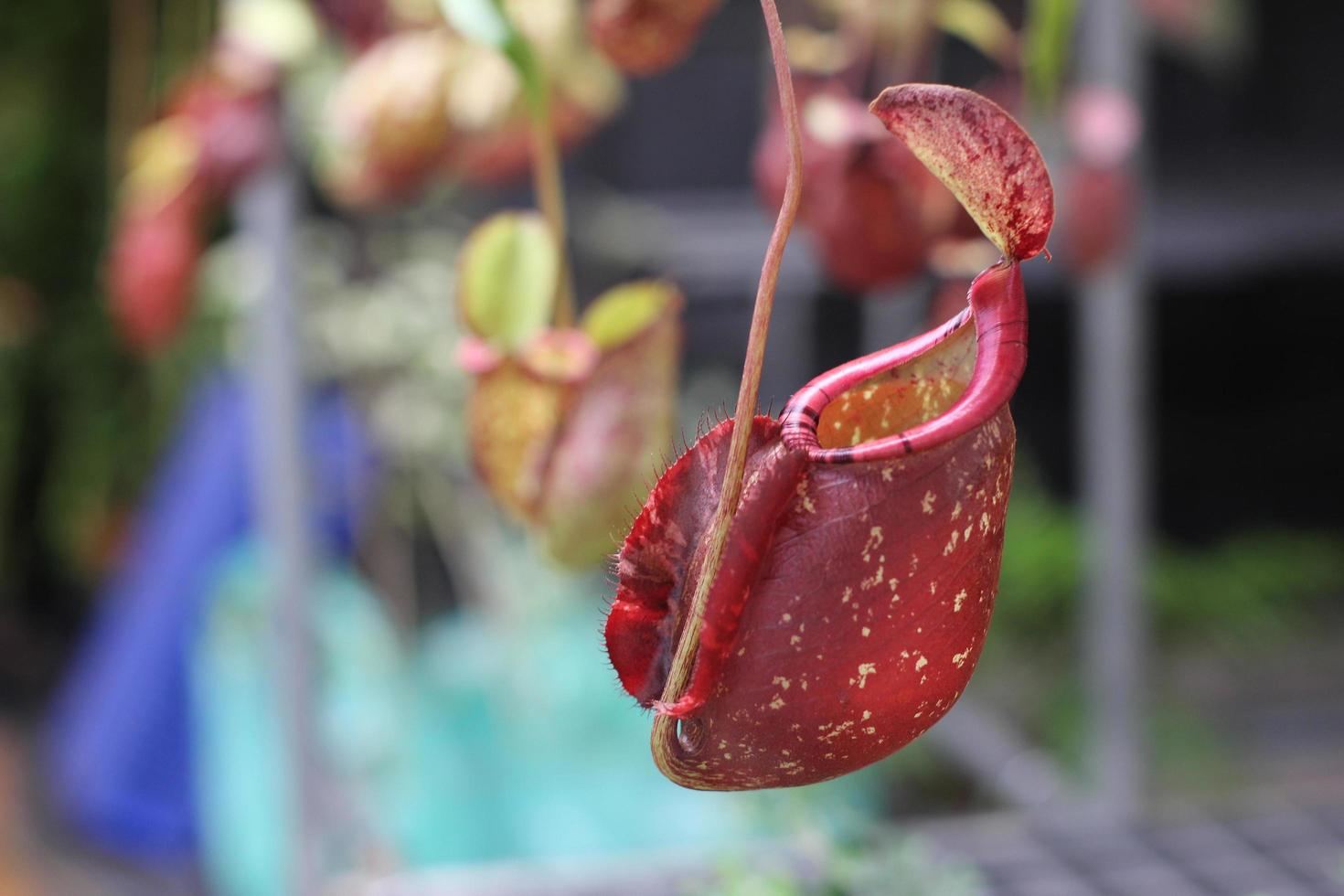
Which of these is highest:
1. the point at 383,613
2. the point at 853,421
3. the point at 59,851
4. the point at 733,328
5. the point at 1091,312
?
the point at 853,421

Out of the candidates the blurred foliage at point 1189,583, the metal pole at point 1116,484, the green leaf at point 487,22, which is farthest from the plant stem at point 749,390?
the blurred foliage at point 1189,583

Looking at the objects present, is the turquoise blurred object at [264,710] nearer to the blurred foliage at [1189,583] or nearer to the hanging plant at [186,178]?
the hanging plant at [186,178]

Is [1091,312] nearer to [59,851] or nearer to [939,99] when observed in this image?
[939,99]

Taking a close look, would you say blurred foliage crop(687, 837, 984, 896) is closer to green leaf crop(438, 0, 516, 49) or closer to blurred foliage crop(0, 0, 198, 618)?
green leaf crop(438, 0, 516, 49)

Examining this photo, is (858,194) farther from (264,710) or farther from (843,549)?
(264,710)

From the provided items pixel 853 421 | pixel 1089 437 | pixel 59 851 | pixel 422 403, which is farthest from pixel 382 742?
pixel 853 421

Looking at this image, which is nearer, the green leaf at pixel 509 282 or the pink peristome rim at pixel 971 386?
the pink peristome rim at pixel 971 386

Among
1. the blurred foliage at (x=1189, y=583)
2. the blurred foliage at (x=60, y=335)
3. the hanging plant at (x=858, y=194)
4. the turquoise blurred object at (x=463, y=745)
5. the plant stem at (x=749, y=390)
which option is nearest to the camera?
the plant stem at (x=749, y=390)

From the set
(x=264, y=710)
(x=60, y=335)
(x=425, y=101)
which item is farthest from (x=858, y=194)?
(x=60, y=335)
